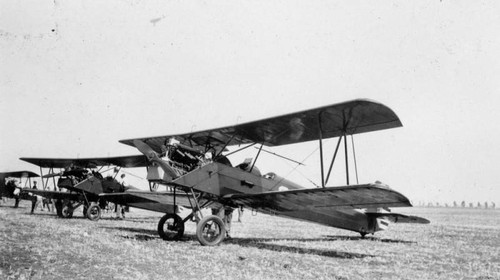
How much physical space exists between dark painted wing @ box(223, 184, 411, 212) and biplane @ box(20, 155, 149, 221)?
8.27 meters

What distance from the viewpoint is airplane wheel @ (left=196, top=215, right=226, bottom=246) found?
881 cm

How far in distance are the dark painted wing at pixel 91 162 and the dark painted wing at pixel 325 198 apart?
8312 millimetres

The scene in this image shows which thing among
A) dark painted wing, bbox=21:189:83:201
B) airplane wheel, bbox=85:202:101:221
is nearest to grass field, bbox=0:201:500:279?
airplane wheel, bbox=85:202:101:221

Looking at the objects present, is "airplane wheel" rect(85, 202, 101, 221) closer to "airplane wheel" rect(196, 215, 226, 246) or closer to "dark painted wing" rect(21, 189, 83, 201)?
"dark painted wing" rect(21, 189, 83, 201)

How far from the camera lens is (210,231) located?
30.1 ft

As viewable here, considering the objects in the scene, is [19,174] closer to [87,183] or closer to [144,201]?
[87,183]

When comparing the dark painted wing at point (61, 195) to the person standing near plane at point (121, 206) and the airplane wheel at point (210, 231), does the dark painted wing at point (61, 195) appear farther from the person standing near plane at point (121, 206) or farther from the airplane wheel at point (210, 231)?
the airplane wheel at point (210, 231)

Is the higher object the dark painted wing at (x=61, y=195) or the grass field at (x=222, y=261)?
the dark painted wing at (x=61, y=195)

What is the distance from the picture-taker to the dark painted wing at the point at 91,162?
1764 cm

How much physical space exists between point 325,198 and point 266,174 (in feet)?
7.72

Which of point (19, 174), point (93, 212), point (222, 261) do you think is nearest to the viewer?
point (222, 261)

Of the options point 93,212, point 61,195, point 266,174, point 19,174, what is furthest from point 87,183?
point 19,174

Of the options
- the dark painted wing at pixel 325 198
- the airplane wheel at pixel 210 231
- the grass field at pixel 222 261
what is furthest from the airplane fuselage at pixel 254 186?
the grass field at pixel 222 261

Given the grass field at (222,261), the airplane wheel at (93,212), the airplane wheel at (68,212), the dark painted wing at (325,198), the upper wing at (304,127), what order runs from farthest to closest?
the airplane wheel at (68,212), the airplane wheel at (93,212), the upper wing at (304,127), the dark painted wing at (325,198), the grass field at (222,261)
